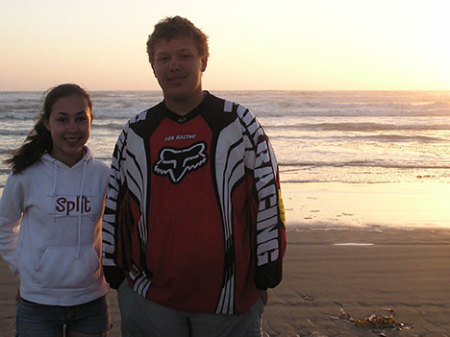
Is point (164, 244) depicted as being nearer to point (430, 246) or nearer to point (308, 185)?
point (430, 246)

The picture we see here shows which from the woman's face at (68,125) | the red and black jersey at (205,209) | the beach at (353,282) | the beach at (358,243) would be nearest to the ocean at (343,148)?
the beach at (358,243)

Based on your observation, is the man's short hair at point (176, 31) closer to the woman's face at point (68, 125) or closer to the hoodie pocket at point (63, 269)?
the woman's face at point (68, 125)

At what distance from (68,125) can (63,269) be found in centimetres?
67

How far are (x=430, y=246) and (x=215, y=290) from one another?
450cm

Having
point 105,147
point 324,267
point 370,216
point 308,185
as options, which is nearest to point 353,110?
point 105,147

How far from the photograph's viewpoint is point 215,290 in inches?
89.4

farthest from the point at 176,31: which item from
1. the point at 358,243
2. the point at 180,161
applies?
the point at 358,243

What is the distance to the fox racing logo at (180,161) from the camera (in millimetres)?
2252

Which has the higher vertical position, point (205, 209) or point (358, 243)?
point (205, 209)

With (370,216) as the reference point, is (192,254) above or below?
above

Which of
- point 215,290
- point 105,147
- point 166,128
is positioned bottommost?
point 105,147

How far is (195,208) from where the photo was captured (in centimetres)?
222

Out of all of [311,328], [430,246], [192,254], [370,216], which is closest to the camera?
[192,254]

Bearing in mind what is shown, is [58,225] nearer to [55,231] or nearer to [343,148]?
[55,231]
